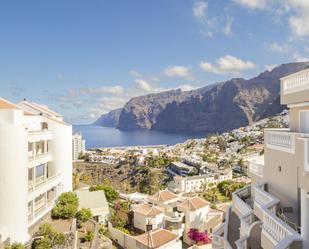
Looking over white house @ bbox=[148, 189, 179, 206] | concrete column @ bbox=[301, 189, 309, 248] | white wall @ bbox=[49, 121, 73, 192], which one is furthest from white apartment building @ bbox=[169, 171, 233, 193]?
concrete column @ bbox=[301, 189, 309, 248]

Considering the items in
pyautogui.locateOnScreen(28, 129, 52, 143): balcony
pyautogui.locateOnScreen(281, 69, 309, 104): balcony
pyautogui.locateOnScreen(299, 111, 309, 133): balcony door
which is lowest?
pyautogui.locateOnScreen(28, 129, 52, 143): balcony

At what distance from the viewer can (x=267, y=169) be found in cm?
920

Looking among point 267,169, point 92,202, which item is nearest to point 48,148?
point 92,202

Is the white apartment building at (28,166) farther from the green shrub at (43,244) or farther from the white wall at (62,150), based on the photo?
the green shrub at (43,244)

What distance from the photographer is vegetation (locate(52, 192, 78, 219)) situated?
20.0 metres

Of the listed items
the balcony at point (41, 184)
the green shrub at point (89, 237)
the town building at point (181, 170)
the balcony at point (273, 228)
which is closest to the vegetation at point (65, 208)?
the balcony at point (41, 184)

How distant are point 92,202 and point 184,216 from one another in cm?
747

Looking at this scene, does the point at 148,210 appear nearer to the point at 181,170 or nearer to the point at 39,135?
the point at 39,135

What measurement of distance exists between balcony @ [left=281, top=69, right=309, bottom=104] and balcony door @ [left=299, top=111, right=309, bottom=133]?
340 millimetres

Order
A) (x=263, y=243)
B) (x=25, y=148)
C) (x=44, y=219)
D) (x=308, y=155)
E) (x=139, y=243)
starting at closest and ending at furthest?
(x=308, y=155)
(x=263, y=243)
(x=25, y=148)
(x=44, y=219)
(x=139, y=243)

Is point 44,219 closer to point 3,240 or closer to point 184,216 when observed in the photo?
point 3,240

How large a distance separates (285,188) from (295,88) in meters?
2.39

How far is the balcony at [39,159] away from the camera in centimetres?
1820

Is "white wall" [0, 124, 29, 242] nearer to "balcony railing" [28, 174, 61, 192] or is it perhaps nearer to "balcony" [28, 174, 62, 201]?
"balcony" [28, 174, 62, 201]
